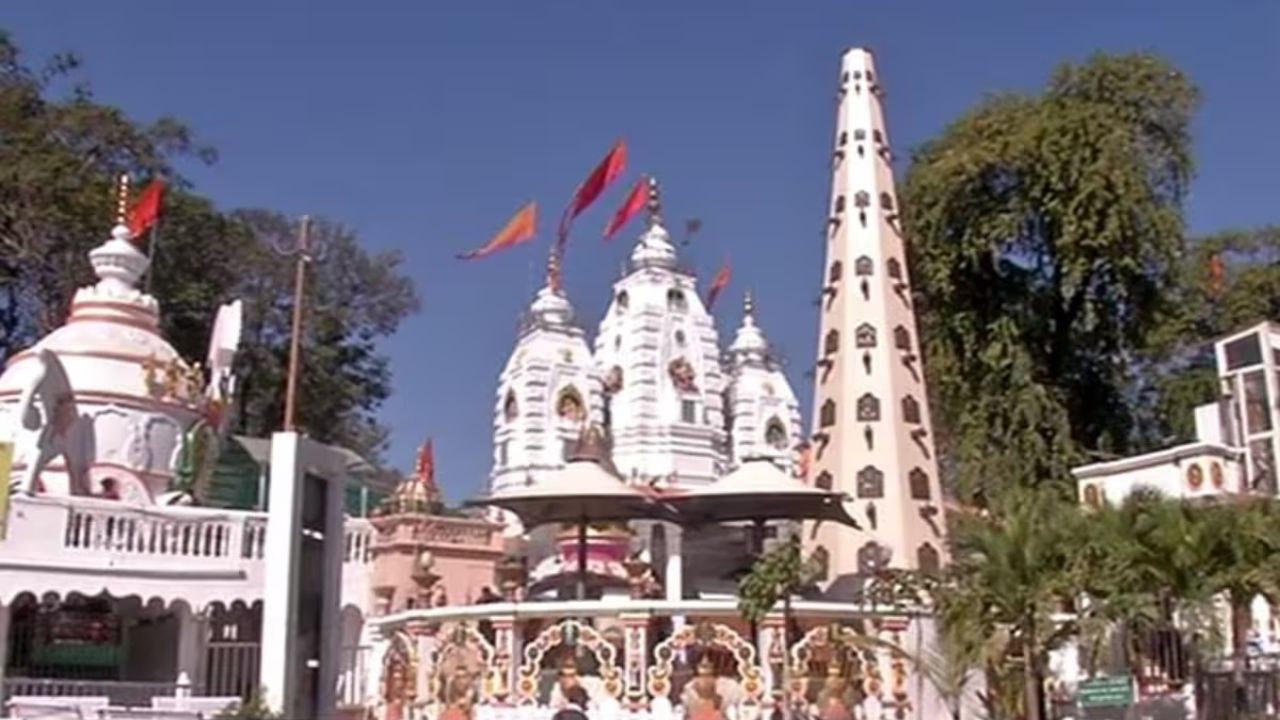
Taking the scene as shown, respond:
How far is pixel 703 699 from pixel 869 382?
34.2ft

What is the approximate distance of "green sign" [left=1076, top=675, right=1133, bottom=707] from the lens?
20375 millimetres

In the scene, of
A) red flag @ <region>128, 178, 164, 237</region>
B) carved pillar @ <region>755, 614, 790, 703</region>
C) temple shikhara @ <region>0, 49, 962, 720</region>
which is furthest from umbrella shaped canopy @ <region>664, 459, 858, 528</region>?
red flag @ <region>128, 178, 164, 237</region>

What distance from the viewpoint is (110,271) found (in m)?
26.1

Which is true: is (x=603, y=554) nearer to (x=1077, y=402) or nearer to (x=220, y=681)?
(x=1077, y=402)

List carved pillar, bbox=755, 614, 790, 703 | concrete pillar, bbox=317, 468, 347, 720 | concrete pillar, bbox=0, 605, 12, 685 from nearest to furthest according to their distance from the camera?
concrete pillar, bbox=317, 468, 347, 720 < concrete pillar, bbox=0, 605, 12, 685 < carved pillar, bbox=755, 614, 790, 703

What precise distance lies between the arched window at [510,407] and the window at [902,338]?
2995cm

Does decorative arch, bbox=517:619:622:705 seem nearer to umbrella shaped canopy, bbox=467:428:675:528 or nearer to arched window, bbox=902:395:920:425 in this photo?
umbrella shaped canopy, bbox=467:428:675:528

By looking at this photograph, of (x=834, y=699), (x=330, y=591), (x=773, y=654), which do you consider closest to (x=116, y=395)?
(x=330, y=591)

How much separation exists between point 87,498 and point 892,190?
17.4 meters

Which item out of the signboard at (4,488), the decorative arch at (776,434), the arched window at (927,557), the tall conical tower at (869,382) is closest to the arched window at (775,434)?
the decorative arch at (776,434)

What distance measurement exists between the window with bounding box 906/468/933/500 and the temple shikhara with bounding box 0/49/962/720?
80mm

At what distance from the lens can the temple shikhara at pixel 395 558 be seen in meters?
20.5

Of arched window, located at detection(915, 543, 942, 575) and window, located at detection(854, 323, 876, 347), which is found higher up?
window, located at detection(854, 323, 876, 347)

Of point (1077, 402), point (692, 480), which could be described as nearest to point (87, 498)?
point (1077, 402)
